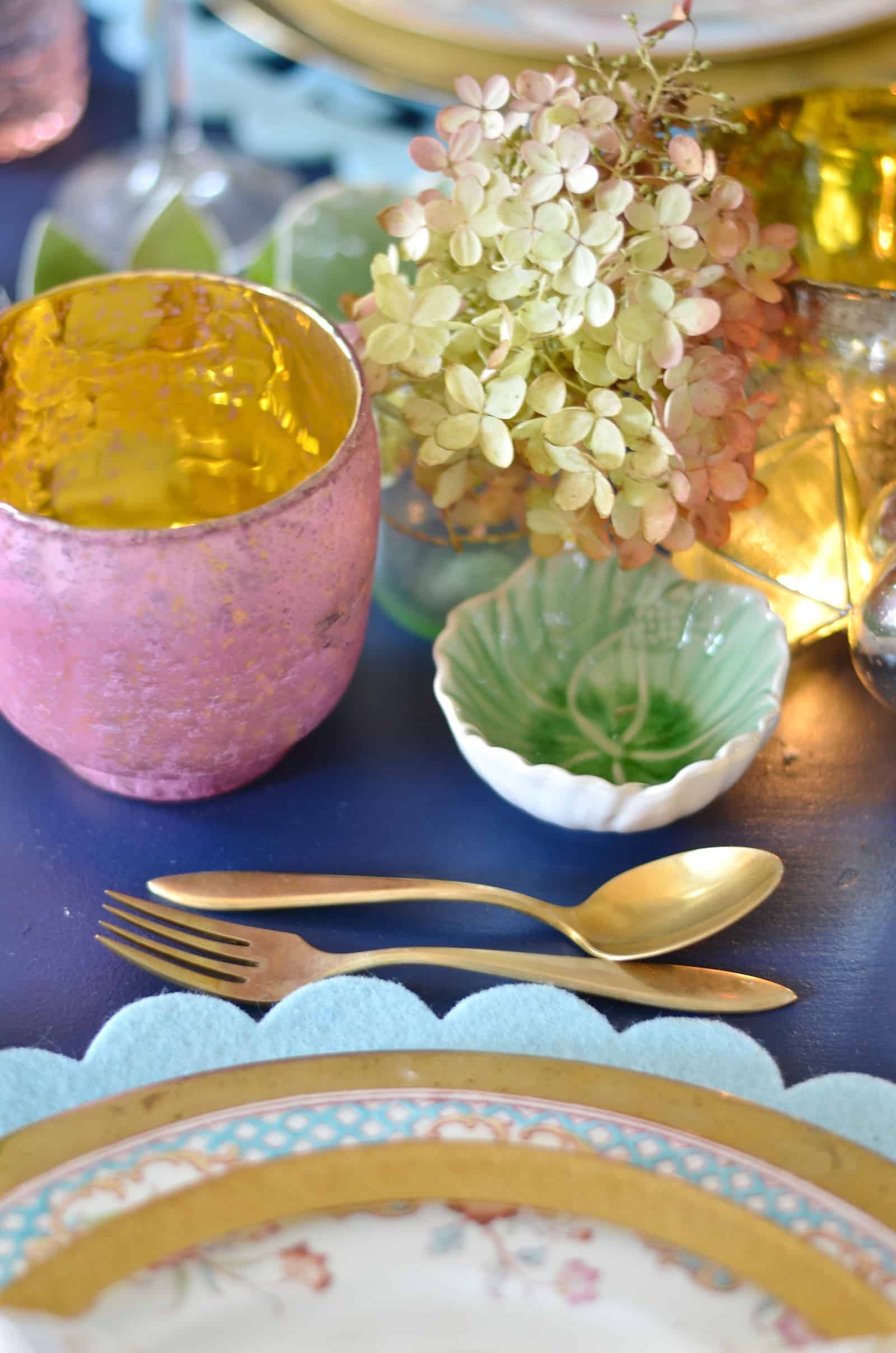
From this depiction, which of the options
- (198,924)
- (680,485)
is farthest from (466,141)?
(198,924)

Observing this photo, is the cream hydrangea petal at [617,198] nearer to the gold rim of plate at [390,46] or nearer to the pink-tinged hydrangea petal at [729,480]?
the pink-tinged hydrangea petal at [729,480]

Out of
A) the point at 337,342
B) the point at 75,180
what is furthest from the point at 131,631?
the point at 75,180

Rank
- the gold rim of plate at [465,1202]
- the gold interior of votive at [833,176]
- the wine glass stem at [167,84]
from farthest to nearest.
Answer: the wine glass stem at [167,84]
the gold interior of votive at [833,176]
the gold rim of plate at [465,1202]

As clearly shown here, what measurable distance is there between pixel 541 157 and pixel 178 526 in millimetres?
138

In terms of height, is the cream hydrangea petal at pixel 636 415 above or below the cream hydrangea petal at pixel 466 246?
below

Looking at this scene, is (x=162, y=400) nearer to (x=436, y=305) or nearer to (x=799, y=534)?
(x=436, y=305)

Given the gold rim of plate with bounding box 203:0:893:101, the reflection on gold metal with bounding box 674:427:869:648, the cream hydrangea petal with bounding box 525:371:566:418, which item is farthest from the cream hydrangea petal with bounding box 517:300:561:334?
the gold rim of plate with bounding box 203:0:893:101

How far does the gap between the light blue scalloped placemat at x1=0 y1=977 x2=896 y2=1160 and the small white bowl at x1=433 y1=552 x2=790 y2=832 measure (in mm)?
64

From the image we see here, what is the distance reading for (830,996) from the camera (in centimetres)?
35

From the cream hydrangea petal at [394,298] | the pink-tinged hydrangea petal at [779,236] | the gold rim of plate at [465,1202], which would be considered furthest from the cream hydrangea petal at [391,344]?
the gold rim of plate at [465,1202]

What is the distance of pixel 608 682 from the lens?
423 mm

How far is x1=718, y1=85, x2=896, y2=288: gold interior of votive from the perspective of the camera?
460mm

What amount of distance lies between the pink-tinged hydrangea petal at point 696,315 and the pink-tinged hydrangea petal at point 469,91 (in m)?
0.09

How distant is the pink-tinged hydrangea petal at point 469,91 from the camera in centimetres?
37
